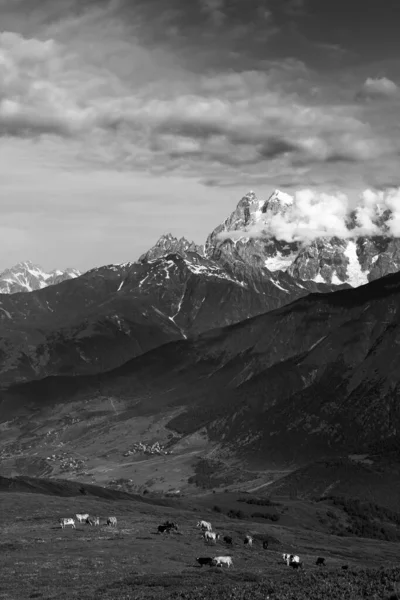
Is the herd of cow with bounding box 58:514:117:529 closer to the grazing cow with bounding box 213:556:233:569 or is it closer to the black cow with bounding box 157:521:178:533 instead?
the black cow with bounding box 157:521:178:533

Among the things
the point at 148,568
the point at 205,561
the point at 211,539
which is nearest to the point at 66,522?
the point at 211,539

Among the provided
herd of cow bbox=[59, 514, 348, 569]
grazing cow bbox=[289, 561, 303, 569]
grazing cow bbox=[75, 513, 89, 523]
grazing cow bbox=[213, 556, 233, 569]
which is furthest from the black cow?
grazing cow bbox=[213, 556, 233, 569]

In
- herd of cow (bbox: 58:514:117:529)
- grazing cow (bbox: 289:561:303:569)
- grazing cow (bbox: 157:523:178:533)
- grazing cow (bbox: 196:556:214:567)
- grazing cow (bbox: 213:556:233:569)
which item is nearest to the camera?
grazing cow (bbox: 213:556:233:569)

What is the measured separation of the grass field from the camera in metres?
76.6

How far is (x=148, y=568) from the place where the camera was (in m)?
106

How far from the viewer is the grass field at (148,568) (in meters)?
76.6

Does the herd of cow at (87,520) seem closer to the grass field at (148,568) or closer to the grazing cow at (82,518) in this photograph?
the grazing cow at (82,518)

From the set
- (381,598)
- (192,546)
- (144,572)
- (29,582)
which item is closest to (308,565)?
(192,546)

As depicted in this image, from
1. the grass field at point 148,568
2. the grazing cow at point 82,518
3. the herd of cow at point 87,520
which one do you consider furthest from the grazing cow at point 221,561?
the grazing cow at point 82,518

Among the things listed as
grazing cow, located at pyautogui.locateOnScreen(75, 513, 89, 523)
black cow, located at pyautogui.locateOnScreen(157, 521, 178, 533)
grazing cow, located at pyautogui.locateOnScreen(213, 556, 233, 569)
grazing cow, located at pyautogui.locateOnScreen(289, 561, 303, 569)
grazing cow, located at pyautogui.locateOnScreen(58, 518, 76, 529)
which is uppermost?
grazing cow, located at pyautogui.locateOnScreen(213, 556, 233, 569)

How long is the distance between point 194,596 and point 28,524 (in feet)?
290

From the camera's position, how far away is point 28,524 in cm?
15600

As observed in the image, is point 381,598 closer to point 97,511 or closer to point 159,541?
point 159,541

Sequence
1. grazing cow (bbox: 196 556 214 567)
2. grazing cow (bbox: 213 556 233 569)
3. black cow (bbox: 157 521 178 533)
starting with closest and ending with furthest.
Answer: grazing cow (bbox: 213 556 233 569) → grazing cow (bbox: 196 556 214 567) → black cow (bbox: 157 521 178 533)
